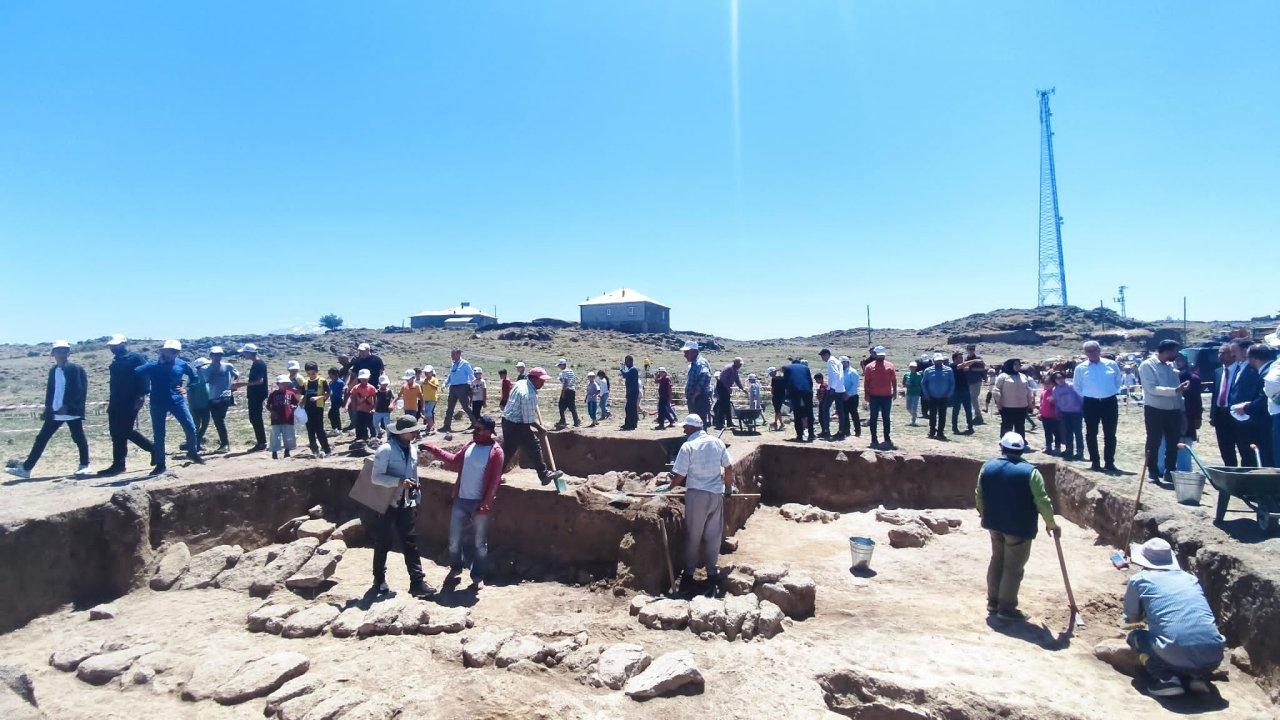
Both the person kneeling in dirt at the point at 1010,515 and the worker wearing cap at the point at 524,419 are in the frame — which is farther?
the worker wearing cap at the point at 524,419

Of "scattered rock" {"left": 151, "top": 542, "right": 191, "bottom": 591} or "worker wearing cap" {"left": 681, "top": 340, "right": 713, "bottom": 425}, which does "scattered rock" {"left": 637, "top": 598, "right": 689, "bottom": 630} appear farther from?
"worker wearing cap" {"left": 681, "top": 340, "right": 713, "bottom": 425}

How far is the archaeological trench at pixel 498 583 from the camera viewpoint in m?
4.12

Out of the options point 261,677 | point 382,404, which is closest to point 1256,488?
point 261,677

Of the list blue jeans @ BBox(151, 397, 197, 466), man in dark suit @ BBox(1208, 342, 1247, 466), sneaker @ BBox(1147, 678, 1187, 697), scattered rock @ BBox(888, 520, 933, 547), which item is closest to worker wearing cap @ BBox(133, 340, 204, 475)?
blue jeans @ BBox(151, 397, 197, 466)

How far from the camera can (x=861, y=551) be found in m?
6.48

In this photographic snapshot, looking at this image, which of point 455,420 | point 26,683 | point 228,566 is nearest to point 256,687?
point 26,683

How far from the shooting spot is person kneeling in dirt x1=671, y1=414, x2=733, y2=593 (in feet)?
19.9

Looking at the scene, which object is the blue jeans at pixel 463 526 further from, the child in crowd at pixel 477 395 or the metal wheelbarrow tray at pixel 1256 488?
the metal wheelbarrow tray at pixel 1256 488

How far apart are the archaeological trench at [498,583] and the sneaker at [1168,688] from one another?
0.55 feet

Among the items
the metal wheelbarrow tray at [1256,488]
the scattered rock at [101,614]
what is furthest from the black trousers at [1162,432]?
the scattered rock at [101,614]

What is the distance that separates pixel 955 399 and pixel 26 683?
1274 centimetres

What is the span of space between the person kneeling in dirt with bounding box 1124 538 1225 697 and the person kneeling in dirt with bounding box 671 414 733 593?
10.5 feet

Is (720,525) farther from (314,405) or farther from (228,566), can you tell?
(314,405)

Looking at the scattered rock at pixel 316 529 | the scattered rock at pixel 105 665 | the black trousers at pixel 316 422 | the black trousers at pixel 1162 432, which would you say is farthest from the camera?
the black trousers at pixel 316 422
